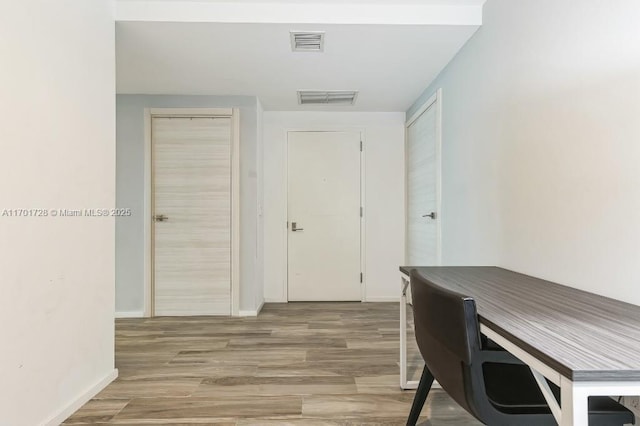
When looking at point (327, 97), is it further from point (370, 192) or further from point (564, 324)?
point (564, 324)

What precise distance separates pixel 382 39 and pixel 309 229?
7.58 feet

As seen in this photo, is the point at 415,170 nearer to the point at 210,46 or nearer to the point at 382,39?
the point at 382,39

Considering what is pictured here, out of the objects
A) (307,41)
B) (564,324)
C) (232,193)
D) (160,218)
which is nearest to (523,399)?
(564,324)

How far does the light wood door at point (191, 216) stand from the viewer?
3.70m

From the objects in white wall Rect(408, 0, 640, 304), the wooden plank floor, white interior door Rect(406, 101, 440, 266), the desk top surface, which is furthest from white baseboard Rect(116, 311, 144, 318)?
the desk top surface

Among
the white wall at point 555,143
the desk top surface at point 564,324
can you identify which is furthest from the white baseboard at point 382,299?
the desk top surface at point 564,324

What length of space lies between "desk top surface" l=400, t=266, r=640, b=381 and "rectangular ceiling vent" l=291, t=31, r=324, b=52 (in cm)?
180

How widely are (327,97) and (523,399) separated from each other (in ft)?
10.6

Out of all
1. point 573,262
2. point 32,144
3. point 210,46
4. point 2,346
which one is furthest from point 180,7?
point 573,262

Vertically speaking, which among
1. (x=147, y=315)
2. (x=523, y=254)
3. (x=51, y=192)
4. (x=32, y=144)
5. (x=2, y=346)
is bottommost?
(x=147, y=315)

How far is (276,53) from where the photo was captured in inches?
108

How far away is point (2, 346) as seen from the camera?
141 cm

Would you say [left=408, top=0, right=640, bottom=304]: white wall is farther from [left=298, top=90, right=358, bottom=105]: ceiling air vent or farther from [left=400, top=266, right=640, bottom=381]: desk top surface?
[left=298, top=90, right=358, bottom=105]: ceiling air vent

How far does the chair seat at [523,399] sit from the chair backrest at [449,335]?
114 mm
